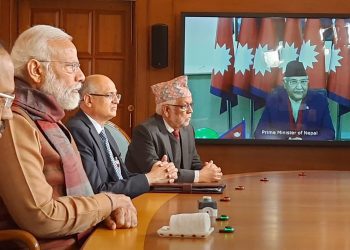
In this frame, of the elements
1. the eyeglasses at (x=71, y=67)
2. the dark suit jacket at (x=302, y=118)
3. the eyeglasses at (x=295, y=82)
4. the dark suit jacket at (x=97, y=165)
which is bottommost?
the dark suit jacket at (x=97, y=165)

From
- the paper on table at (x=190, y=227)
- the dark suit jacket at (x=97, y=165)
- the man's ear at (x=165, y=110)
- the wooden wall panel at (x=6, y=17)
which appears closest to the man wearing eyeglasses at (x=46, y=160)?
the paper on table at (x=190, y=227)

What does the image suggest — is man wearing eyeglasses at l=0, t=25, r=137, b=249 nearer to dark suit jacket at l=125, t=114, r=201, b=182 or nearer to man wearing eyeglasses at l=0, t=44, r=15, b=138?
man wearing eyeglasses at l=0, t=44, r=15, b=138

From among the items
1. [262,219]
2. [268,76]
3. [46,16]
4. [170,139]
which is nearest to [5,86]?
[262,219]

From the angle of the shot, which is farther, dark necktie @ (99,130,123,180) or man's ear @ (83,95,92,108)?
man's ear @ (83,95,92,108)

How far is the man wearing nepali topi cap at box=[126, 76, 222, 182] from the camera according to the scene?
3.57 m

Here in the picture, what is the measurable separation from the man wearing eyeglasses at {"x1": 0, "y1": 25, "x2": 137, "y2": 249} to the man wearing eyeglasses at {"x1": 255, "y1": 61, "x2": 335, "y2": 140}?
3.95 m

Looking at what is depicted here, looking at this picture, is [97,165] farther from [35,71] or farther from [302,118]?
[302,118]

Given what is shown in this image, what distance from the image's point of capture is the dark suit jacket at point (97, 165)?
282cm

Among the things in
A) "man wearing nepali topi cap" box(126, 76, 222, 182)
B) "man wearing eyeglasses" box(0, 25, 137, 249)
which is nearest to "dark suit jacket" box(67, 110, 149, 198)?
"man wearing eyeglasses" box(0, 25, 137, 249)

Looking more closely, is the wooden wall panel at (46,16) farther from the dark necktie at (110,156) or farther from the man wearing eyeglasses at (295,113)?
the dark necktie at (110,156)

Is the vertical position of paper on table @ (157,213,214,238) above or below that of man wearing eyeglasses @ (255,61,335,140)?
below

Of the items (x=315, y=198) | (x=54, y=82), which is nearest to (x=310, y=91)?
(x=315, y=198)

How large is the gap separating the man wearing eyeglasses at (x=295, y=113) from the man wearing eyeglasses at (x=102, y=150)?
313cm

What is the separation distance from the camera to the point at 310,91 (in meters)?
6.23
